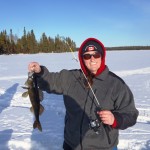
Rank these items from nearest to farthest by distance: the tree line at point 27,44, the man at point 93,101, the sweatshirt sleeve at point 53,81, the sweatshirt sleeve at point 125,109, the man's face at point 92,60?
1. the sweatshirt sleeve at point 125,109
2. the man at point 93,101
3. the man's face at point 92,60
4. the sweatshirt sleeve at point 53,81
5. the tree line at point 27,44

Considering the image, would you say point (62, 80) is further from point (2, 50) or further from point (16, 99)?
point (2, 50)

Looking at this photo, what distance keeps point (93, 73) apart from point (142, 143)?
302 cm

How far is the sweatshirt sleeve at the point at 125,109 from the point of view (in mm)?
2697

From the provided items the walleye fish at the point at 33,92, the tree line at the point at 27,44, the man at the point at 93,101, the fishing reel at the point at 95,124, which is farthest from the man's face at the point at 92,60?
the tree line at the point at 27,44

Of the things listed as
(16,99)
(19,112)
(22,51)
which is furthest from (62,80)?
(22,51)

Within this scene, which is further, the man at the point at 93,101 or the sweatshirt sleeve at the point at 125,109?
the man at the point at 93,101

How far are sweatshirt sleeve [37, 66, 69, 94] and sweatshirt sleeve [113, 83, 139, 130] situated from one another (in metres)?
0.59

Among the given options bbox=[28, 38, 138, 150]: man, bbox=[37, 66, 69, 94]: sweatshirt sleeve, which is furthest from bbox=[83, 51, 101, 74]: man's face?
bbox=[37, 66, 69, 94]: sweatshirt sleeve

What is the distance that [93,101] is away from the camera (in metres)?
2.90

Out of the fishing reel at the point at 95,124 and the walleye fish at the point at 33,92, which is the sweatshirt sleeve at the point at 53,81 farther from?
the fishing reel at the point at 95,124

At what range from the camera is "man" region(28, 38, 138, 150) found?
9.29 ft

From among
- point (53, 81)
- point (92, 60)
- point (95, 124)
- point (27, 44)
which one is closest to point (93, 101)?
point (95, 124)

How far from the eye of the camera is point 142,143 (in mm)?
5578

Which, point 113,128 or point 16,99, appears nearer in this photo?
point 113,128
